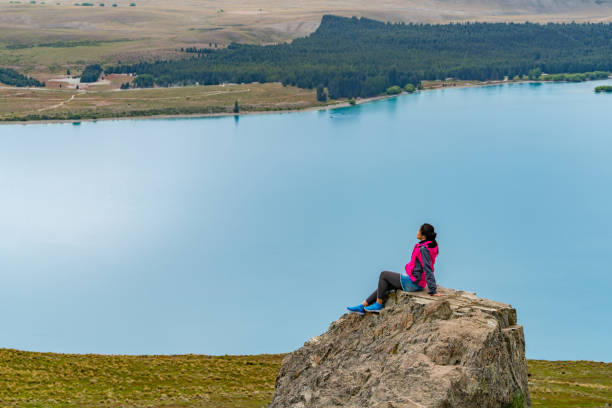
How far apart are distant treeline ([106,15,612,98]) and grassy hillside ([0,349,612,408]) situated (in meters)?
107

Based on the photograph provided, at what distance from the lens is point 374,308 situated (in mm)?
14391

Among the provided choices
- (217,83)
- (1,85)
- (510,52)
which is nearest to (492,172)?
(217,83)

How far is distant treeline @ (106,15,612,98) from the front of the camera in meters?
143

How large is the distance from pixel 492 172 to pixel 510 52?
381ft

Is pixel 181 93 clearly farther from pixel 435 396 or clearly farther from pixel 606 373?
pixel 435 396

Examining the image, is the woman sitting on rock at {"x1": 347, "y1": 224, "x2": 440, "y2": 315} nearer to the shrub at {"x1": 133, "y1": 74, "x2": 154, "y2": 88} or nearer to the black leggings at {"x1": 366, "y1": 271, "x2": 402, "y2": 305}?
the black leggings at {"x1": 366, "y1": 271, "x2": 402, "y2": 305}

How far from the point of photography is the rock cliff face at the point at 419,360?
11.2 metres

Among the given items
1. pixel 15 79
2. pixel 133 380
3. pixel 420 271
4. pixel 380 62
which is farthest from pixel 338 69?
pixel 420 271

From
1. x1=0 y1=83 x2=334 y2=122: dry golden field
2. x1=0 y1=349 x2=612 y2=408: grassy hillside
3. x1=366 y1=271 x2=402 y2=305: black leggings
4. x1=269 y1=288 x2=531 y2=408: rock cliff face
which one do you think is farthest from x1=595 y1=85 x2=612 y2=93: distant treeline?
x1=366 y1=271 x2=402 y2=305: black leggings

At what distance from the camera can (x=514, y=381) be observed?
12.8 m

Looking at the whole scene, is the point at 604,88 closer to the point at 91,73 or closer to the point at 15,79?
the point at 91,73

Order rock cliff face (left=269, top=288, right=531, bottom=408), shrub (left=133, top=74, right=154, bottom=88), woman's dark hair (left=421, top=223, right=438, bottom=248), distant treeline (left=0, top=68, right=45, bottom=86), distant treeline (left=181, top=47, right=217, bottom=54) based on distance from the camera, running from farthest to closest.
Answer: distant treeline (left=181, top=47, right=217, bottom=54)
shrub (left=133, top=74, right=154, bottom=88)
distant treeline (left=0, top=68, right=45, bottom=86)
woman's dark hair (left=421, top=223, right=438, bottom=248)
rock cliff face (left=269, top=288, right=531, bottom=408)

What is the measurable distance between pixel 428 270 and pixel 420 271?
6.5 inches

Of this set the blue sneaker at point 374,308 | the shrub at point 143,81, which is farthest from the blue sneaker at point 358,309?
the shrub at point 143,81
